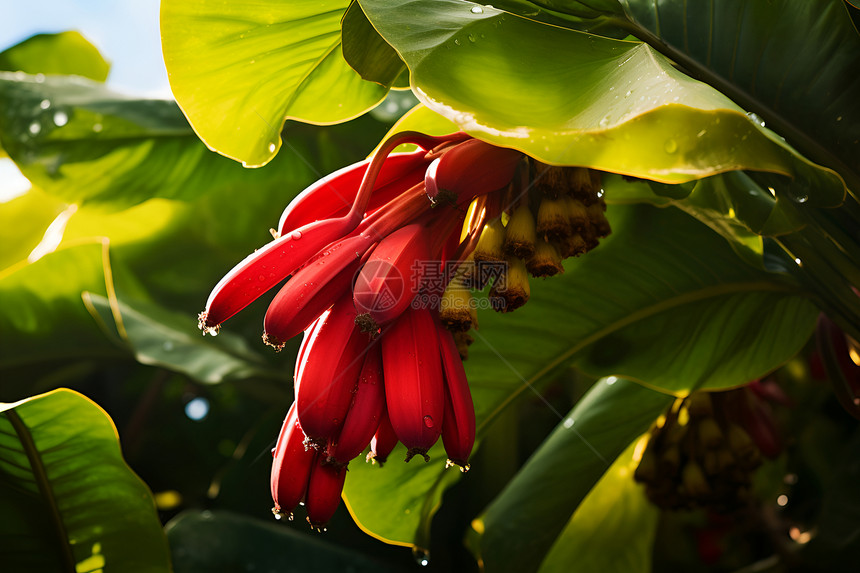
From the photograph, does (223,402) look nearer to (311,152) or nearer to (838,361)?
(311,152)

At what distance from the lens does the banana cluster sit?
117 centimetres

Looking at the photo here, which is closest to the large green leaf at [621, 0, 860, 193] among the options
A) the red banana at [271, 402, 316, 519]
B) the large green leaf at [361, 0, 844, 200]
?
the large green leaf at [361, 0, 844, 200]

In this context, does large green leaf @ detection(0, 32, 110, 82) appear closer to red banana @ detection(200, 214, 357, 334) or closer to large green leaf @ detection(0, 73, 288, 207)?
large green leaf @ detection(0, 73, 288, 207)

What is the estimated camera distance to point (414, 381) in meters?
0.51

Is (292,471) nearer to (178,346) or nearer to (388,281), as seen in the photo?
(388,281)

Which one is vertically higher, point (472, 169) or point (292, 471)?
point (472, 169)

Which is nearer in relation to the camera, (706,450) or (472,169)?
(472,169)

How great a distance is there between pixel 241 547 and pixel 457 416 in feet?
2.87

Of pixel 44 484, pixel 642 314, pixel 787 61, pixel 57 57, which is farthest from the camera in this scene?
pixel 57 57

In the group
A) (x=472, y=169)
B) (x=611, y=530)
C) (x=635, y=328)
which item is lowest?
(x=611, y=530)

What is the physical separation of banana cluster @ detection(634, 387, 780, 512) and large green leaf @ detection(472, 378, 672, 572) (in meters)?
0.08

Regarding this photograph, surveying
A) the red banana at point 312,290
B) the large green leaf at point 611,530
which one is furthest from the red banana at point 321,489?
the large green leaf at point 611,530

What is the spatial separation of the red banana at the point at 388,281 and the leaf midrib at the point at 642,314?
0.54 m

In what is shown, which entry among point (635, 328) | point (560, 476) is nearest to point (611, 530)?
point (560, 476)
